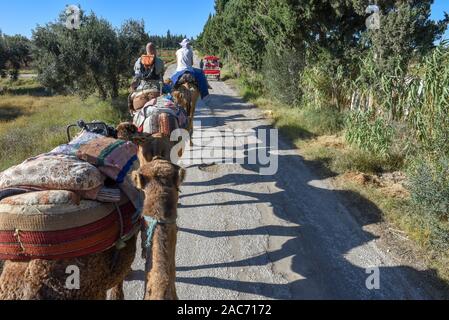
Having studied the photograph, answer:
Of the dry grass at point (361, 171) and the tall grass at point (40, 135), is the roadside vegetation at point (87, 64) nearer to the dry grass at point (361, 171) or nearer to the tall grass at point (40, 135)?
the tall grass at point (40, 135)

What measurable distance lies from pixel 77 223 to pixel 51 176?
363mm

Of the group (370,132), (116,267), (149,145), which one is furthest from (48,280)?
(370,132)

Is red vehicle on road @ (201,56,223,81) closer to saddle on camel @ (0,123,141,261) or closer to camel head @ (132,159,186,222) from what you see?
camel head @ (132,159,186,222)

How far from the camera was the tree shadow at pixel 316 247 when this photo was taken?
4.10 metres

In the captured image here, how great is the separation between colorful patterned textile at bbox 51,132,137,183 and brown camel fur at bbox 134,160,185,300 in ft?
0.61

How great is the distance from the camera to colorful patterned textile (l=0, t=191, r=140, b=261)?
222cm

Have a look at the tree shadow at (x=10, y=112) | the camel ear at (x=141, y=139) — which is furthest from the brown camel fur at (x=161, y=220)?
the tree shadow at (x=10, y=112)

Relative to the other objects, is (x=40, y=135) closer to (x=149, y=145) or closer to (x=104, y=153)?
(x=149, y=145)

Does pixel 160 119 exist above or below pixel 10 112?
above

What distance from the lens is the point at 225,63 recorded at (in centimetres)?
3528

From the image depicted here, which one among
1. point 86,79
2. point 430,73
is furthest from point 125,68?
point 430,73

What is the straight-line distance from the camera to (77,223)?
2.35 meters
